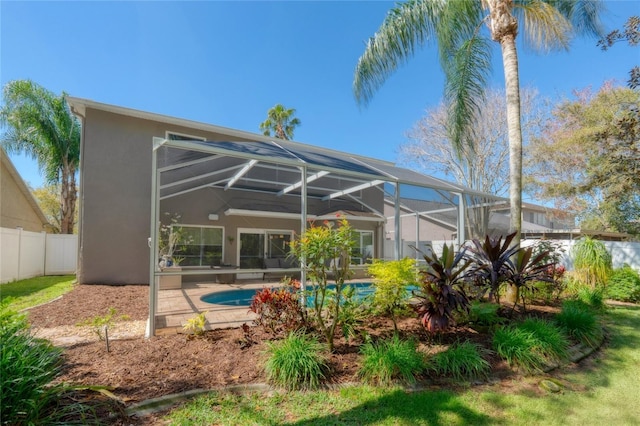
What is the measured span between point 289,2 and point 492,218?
12442 millimetres

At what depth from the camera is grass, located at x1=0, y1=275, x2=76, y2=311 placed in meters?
8.40

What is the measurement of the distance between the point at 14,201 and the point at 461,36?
21.4 metres

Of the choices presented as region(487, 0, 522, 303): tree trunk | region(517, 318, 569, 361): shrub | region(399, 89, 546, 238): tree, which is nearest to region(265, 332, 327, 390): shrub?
region(517, 318, 569, 361): shrub

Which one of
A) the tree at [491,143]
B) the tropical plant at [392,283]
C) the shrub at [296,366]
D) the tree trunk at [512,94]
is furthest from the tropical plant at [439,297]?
the tree at [491,143]

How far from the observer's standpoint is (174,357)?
14.4 ft

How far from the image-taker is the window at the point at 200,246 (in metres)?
13.0

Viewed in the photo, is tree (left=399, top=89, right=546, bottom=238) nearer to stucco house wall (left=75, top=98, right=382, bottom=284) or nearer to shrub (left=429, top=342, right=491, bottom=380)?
stucco house wall (left=75, top=98, right=382, bottom=284)

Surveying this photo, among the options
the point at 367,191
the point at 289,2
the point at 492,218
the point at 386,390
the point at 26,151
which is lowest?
the point at 386,390

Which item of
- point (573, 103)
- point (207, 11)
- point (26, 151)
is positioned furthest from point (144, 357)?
point (573, 103)

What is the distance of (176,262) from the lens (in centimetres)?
1172

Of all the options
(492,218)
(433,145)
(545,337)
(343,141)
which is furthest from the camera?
(343,141)

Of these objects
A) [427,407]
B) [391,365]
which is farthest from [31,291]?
[427,407]

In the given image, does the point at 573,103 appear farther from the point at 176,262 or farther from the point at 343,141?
the point at 176,262

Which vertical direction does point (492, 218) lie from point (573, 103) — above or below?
below
